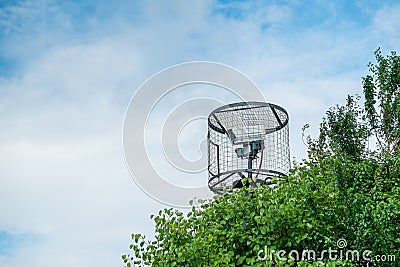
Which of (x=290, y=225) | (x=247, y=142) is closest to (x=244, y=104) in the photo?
(x=247, y=142)

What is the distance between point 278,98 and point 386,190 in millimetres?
2155

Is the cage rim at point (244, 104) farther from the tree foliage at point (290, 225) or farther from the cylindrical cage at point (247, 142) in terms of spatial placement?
the tree foliage at point (290, 225)

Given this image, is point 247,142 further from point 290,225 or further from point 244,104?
point 290,225

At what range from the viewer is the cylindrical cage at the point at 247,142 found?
20.9 feet

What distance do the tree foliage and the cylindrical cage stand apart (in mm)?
897

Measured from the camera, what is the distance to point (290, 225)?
468 centimetres

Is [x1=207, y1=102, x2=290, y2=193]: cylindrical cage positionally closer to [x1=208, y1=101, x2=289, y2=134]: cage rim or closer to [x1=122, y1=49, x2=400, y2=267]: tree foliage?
[x1=208, y1=101, x2=289, y2=134]: cage rim

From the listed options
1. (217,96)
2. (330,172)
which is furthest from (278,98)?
(330,172)

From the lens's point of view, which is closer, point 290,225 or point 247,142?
point 290,225

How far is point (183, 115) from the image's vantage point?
6227 mm

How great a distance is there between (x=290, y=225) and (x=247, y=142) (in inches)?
74.9

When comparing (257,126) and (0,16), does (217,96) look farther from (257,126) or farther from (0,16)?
(0,16)

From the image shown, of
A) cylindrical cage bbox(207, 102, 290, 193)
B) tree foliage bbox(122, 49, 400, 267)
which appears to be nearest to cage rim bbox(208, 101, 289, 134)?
cylindrical cage bbox(207, 102, 290, 193)

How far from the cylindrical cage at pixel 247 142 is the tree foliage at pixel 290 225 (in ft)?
2.94
